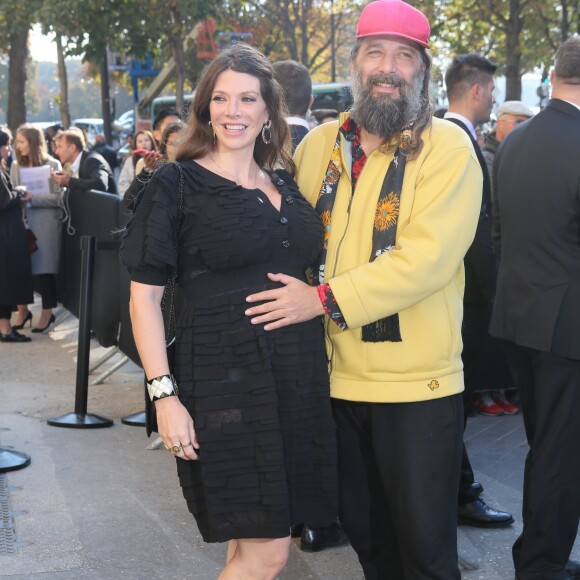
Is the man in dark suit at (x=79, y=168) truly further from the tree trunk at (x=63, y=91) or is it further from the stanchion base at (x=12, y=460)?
the tree trunk at (x=63, y=91)

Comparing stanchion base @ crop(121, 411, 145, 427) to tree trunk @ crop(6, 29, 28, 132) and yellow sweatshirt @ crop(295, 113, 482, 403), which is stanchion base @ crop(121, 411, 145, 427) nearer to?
yellow sweatshirt @ crop(295, 113, 482, 403)

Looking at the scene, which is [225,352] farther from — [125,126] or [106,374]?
[125,126]

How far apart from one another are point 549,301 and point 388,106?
3.94 feet

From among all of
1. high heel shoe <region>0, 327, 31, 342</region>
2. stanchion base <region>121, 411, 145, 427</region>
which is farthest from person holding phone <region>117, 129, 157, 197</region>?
stanchion base <region>121, 411, 145, 427</region>

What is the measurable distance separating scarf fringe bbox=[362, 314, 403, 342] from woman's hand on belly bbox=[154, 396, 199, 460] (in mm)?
604

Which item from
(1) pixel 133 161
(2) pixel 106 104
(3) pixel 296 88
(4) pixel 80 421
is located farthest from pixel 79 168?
(2) pixel 106 104

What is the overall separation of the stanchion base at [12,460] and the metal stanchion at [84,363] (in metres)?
0.78

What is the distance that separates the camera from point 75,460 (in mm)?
5945

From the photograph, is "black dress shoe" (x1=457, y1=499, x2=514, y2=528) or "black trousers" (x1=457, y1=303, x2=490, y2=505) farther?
"black trousers" (x1=457, y1=303, x2=490, y2=505)

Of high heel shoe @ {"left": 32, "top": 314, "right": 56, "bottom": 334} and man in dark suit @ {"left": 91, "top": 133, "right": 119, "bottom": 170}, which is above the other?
Answer: man in dark suit @ {"left": 91, "top": 133, "right": 119, "bottom": 170}

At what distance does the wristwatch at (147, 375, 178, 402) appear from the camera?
9.98ft

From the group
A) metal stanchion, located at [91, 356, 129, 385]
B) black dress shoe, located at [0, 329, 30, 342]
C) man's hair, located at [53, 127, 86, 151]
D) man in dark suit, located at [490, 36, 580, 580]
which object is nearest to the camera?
man in dark suit, located at [490, 36, 580, 580]

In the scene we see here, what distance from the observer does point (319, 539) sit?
4.69 meters

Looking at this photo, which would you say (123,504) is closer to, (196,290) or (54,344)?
(196,290)
